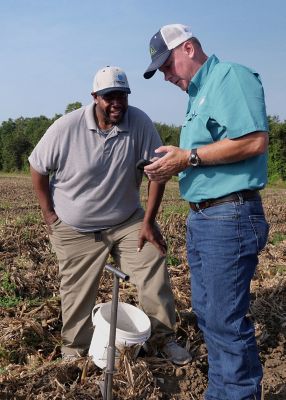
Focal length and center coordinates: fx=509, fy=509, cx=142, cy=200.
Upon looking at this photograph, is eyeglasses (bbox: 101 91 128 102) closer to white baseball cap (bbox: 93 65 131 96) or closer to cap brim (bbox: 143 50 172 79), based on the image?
white baseball cap (bbox: 93 65 131 96)

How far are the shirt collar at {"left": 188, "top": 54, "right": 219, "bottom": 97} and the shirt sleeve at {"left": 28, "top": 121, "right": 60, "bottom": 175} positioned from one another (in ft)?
4.31

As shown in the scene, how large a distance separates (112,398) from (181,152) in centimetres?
A: 154

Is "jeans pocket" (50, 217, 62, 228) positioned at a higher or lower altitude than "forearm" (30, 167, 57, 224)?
lower

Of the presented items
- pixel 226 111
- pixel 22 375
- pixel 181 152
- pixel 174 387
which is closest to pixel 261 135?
pixel 226 111

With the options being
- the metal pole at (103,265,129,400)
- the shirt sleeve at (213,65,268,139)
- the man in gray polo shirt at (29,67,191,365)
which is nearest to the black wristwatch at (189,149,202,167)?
the shirt sleeve at (213,65,268,139)

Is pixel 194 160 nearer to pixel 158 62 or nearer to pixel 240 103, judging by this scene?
pixel 240 103

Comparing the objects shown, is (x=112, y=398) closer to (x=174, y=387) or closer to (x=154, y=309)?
(x=174, y=387)

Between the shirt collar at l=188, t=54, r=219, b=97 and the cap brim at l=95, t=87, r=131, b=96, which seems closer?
the shirt collar at l=188, t=54, r=219, b=97

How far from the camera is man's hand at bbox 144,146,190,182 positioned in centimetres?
262

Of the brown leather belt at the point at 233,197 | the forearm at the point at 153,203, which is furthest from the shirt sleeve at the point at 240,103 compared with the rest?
the forearm at the point at 153,203

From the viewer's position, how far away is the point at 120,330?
3377mm

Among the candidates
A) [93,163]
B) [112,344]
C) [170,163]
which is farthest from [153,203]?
[112,344]

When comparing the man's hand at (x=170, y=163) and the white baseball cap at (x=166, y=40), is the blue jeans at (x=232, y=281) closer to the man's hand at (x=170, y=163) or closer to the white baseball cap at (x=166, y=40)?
the man's hand at (x=170, y=163)

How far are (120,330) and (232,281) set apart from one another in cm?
108
